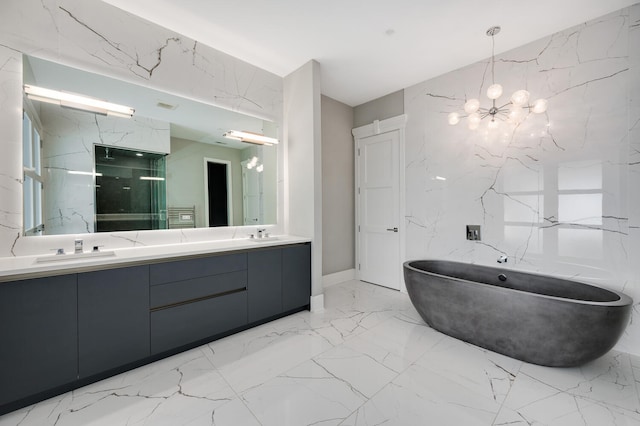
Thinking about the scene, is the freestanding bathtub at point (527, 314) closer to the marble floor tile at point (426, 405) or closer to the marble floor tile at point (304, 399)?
the marble floor tile at point (426, 405)

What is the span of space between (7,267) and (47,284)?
21 cm

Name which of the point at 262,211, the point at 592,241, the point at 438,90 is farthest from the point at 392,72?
the point at 592,241

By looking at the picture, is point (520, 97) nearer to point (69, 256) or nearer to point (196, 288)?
point (196, 288)

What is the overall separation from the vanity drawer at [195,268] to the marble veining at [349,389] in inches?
26.0

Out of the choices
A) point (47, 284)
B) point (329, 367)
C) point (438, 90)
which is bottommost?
point (329, 367)

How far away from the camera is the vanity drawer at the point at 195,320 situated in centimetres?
203

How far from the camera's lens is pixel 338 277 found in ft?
13.8

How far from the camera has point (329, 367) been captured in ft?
6.56

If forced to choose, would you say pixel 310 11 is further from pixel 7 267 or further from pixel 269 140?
pixel 7 267

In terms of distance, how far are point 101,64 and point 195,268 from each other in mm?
1913

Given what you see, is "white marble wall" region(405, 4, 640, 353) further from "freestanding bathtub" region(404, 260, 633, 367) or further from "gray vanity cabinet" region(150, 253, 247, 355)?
"gray vanity cabinet" region(150, 253, 247, 355)

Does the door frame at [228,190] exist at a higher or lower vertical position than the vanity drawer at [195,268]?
higher

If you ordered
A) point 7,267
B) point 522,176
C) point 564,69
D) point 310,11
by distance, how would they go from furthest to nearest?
point 522,176
point 564,69
point 310,11
point 7,267

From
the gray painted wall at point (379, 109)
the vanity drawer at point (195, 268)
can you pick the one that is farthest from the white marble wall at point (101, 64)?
the gray painted wall at point (379, 109)
